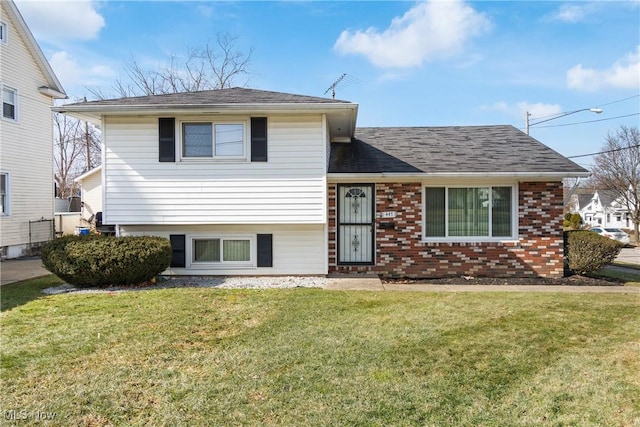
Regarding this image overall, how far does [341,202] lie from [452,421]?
6934 mm

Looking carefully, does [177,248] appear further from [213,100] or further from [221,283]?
[213,100]

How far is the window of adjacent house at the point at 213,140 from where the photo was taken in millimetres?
8953

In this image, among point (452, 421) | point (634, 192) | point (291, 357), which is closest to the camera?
point (452, 421)

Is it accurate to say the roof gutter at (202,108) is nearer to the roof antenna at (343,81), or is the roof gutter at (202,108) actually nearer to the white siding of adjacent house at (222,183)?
the white siding of adjacent house at (222,183)

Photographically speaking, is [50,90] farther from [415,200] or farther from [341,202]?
[415,200]

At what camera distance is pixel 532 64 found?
14930 millimetres

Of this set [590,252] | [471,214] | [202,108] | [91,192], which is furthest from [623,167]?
[91,192]

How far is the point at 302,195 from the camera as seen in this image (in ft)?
29.4

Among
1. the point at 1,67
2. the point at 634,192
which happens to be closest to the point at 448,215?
the point at 1,67

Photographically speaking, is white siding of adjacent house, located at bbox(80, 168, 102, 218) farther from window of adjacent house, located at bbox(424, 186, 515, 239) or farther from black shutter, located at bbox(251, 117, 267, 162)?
window of adjacent house, located at bbox(424, 186, 515, 239)

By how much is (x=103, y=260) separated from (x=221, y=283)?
228cm

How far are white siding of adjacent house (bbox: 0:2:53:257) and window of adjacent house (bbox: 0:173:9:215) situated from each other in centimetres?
11

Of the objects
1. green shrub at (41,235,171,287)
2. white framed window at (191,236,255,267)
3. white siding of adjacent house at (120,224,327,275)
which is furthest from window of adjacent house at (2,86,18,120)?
white framed window at (191,236,255,267)

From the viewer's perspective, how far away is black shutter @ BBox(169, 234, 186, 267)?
369 inches
